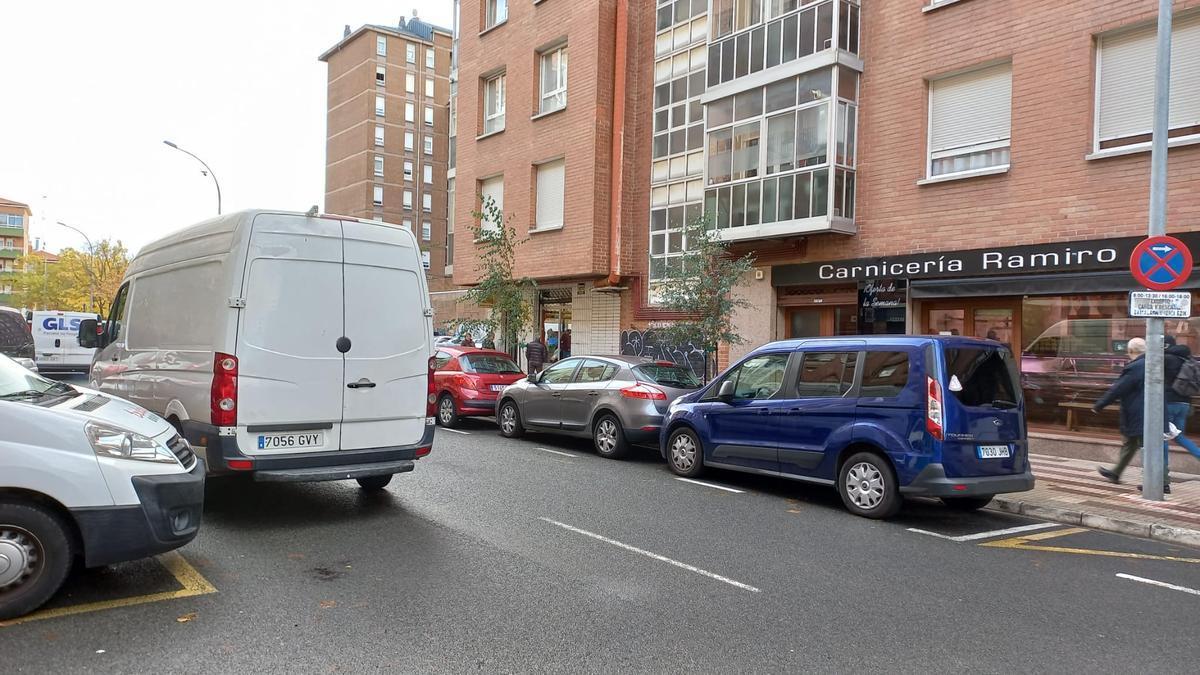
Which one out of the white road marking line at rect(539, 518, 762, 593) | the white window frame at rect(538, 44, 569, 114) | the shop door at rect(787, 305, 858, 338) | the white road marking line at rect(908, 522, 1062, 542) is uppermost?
the white window frame at rect(538, 44, 569, 114)

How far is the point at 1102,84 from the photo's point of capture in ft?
37.6

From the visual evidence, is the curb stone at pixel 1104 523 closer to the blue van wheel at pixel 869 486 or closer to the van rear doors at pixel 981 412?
the van rear doors at pixel 981 412

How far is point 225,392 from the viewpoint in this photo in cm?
626

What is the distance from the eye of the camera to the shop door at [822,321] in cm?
1474

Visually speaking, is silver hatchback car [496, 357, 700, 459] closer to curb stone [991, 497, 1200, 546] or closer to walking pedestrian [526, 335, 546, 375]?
curb stone [991, 497, 1200, 546]

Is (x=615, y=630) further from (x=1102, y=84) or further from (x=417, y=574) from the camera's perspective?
(x=1102, y=84)

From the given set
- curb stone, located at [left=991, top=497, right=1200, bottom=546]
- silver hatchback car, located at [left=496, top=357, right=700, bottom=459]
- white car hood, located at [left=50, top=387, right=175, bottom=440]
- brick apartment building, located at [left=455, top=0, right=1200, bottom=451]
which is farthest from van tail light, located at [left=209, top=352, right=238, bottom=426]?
brick apartment building, located at [left=455, top=0, right=1200, bottom=451]

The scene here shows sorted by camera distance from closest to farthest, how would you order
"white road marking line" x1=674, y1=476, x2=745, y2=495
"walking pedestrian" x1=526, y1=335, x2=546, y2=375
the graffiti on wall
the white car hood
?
the white car hood
"white road marking line" x1=674, y1=476, x2=745, y2=495
the graffiti on wall
"walking pedestrian" x1=526, y1=335, x2=546, y2=375

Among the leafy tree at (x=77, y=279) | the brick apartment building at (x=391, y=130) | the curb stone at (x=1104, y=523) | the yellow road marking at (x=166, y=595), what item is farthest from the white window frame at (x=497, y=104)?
the brick apartment building at (x=391, y=130)

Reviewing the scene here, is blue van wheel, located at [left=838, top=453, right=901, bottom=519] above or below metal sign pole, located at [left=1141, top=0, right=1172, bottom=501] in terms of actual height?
below

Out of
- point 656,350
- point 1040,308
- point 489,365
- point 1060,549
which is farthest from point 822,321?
point 1060,549

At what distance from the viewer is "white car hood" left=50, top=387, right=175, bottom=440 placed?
15.0 feet

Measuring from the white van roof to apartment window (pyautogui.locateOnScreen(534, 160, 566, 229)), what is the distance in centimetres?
1257

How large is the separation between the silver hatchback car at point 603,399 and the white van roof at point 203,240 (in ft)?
16.4
